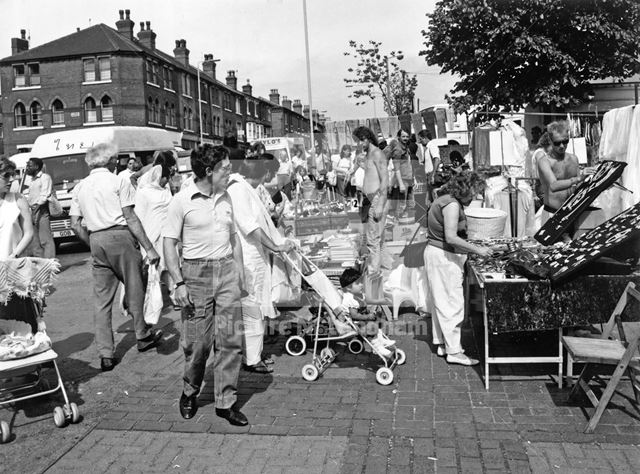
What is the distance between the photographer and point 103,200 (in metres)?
6.12

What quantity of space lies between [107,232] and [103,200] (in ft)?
1.02

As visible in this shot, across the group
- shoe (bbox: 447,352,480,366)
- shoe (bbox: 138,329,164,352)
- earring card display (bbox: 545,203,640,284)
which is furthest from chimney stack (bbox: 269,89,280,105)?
earring card display (bbox: 545,203,640,284)

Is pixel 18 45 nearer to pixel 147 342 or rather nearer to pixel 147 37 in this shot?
pixel 147 37

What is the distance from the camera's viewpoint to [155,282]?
21.9ft

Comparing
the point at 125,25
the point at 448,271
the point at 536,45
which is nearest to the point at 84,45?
the point at 125,25

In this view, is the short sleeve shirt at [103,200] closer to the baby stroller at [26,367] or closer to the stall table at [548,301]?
the baby stroller at [26,367]

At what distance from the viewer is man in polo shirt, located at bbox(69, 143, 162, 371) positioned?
6141mm

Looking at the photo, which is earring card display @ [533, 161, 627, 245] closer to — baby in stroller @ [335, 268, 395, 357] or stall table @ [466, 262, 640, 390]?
stall table @ [466, 262, 640, 390]

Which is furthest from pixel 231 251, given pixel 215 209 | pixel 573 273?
pixel 573 273

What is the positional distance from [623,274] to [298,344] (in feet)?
10.1

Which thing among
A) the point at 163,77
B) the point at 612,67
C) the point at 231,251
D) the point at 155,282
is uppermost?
the point at 163,77

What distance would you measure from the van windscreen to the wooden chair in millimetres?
15446

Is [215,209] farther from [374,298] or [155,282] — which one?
[374,298]

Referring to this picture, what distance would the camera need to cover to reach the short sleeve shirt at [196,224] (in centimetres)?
477
